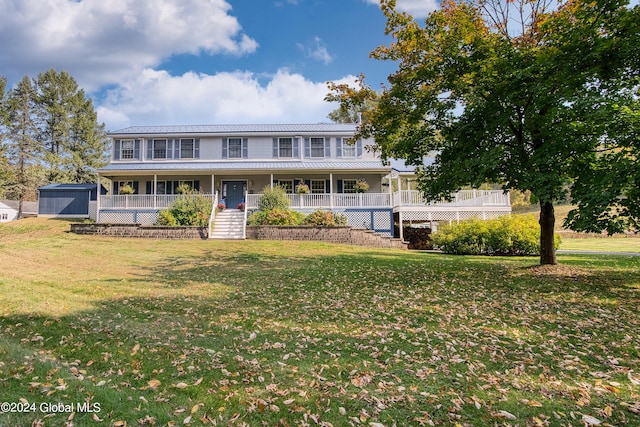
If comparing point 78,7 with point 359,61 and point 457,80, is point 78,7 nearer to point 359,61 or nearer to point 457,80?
point 359,61

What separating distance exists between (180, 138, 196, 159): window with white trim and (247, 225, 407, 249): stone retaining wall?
370 inches

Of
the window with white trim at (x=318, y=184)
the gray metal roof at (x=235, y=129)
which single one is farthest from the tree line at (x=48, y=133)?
the window with white trim at (x=318, y=184)

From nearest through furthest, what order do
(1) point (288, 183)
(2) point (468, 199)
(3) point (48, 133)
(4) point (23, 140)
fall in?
1. (2) point (468, 199)
2. (1) point (288, 183)
3. (4) point (23, 140)
4. (3) point (48, 133)

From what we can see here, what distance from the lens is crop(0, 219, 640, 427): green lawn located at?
3104 mm

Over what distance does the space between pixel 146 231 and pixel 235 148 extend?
29.6 ft

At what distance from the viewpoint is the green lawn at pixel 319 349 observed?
10.2ft

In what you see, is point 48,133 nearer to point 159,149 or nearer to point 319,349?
point 159,149

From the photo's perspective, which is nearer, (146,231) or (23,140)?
(146,231)

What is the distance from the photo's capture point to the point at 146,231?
18000 millimetres

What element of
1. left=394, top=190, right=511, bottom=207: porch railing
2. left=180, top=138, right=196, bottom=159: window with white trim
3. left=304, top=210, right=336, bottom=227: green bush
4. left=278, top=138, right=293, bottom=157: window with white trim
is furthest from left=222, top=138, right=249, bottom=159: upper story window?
left=394, top=190, right=511, bottom=207: porch railing

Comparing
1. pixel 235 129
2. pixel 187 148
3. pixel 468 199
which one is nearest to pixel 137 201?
pixel 187 148

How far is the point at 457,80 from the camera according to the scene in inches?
358

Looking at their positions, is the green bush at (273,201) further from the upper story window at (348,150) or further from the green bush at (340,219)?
the upper story window at (348,150)

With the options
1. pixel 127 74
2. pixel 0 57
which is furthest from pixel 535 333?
pixel 0 57
